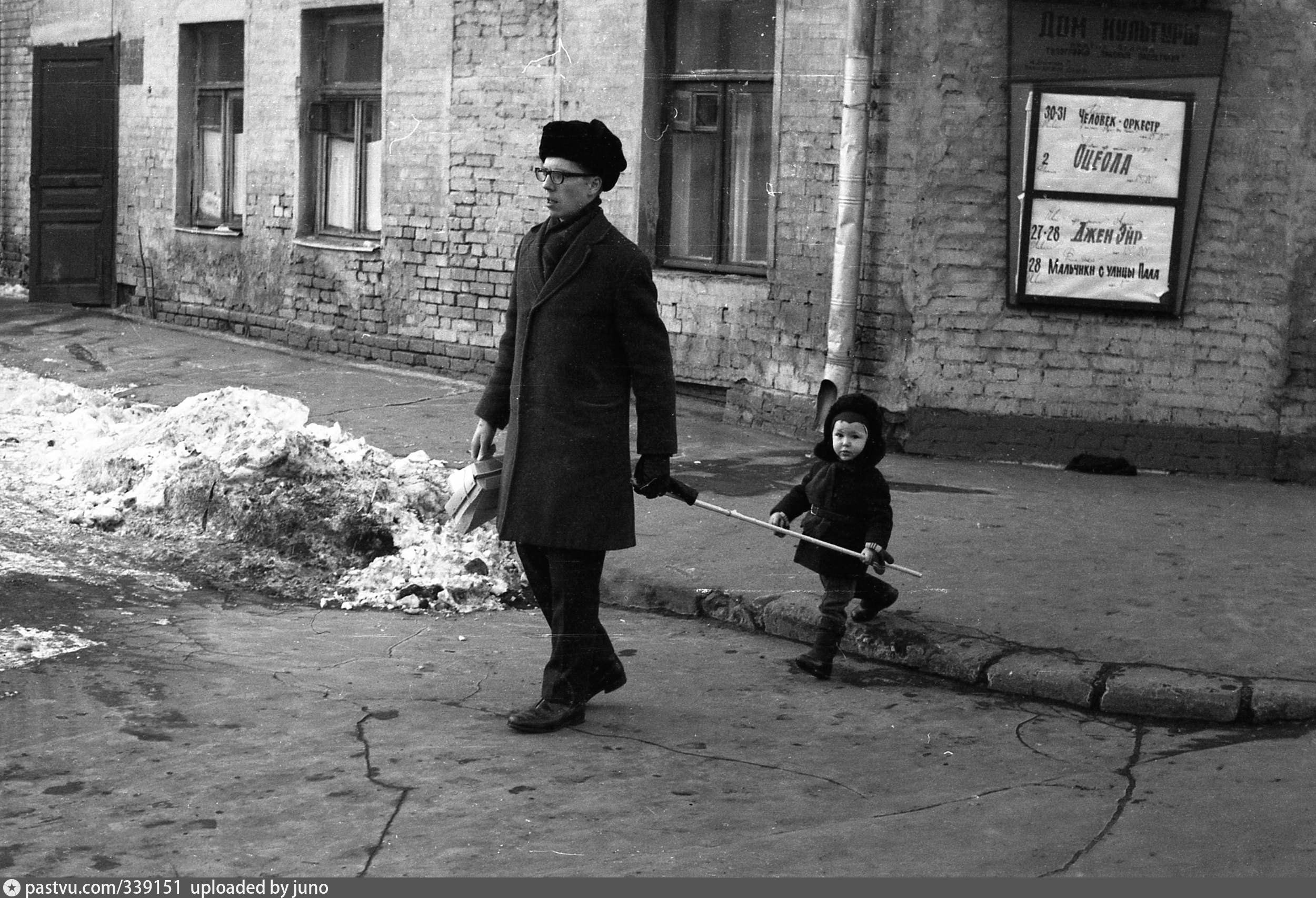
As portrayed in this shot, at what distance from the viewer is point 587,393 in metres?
5.29

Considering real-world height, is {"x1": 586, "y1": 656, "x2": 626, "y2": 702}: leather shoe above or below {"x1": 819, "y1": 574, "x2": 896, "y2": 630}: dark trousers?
below

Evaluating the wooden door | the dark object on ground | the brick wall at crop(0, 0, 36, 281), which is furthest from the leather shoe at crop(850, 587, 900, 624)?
the brick wall at crop(0, 0, 36, 281)

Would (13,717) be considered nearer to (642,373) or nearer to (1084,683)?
(642,373)

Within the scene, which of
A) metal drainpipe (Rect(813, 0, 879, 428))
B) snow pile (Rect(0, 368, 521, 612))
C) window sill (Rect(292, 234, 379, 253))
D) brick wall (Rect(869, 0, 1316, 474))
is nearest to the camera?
snow pile (Rect(0, 368, 521, 612))

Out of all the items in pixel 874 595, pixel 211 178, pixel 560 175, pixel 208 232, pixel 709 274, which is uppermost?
pixel 211 178

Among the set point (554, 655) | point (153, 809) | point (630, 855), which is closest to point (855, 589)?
point (554, 655)

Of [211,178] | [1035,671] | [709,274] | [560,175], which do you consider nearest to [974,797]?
[1035,671]

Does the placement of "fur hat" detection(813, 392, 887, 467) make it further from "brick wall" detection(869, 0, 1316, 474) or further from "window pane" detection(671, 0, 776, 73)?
"window pane" detection(671, 0, 776, 73)

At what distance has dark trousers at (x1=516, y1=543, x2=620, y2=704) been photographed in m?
5.24

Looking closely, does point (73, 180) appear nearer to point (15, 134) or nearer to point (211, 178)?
point (15, 134)

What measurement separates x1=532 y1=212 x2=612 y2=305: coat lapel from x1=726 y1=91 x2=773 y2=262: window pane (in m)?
6.06

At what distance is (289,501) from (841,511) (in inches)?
116

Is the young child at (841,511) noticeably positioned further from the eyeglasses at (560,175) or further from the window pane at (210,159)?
the window pane at (210,159)

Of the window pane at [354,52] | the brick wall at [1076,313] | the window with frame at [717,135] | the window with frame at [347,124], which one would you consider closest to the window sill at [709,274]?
the window with frame at [717,135]
